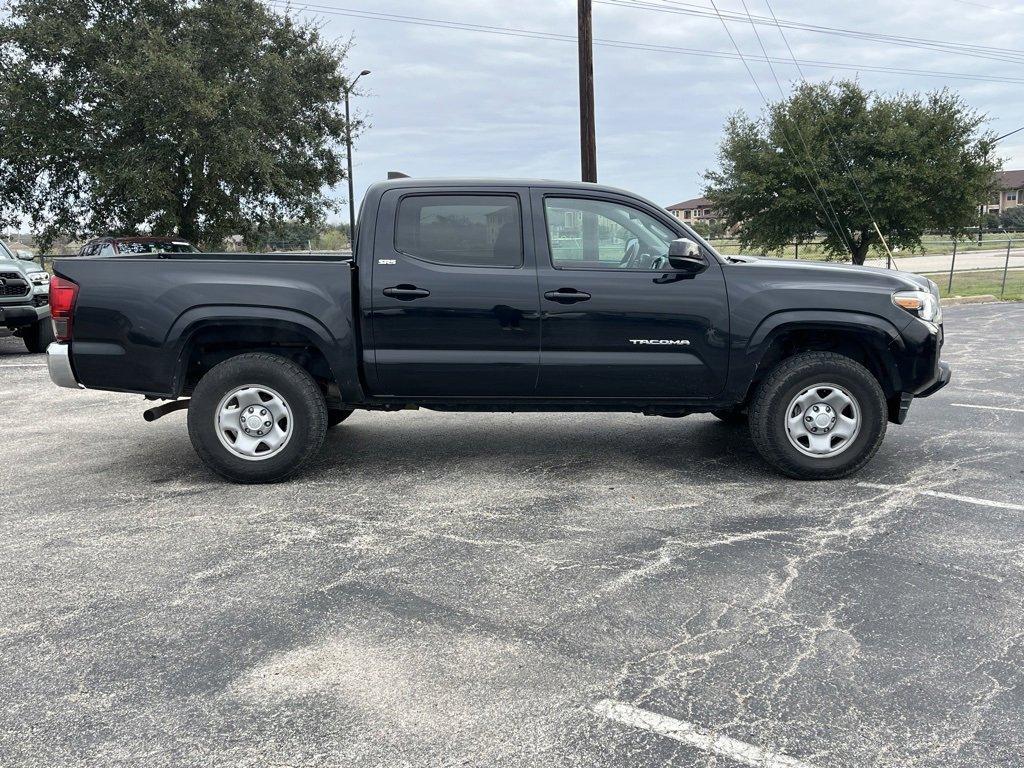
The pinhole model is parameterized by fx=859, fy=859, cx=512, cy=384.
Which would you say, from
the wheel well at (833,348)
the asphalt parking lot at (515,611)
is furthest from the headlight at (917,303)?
the asphalt parking lot at (515,611)

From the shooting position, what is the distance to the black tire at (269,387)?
17.1 feet

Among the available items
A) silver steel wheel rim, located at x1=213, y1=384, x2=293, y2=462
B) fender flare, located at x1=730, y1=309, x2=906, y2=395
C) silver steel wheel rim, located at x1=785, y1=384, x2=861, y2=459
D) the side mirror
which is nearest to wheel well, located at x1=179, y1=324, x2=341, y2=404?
silver steel wheel rim, located at x1=213, y1=384, x2=293, y2=462

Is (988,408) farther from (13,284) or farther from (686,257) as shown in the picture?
(13,284)

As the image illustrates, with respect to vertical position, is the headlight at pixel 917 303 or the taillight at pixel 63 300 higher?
the taillight at pixel 63 300

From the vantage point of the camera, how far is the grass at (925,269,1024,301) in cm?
2164

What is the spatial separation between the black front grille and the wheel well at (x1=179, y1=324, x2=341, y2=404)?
688 cm

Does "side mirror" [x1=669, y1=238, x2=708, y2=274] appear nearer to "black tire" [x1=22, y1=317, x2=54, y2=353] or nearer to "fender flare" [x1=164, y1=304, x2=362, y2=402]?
"fender flare" [x1=164, y1=304, x2=362, y2=402]

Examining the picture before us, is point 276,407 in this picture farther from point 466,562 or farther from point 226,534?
point 466,562

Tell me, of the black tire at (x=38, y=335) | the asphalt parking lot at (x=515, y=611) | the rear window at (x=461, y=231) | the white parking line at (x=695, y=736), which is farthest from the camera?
the black tire at (x=38, y=335)

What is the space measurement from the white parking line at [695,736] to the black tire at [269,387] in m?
2.97

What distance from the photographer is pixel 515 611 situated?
139 inches

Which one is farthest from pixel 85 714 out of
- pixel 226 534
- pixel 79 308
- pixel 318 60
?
pixel 318 60

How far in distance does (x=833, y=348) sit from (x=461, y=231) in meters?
2.52

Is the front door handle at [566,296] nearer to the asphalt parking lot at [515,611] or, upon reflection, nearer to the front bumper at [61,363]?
the asphalt parking lot at [515,611]
